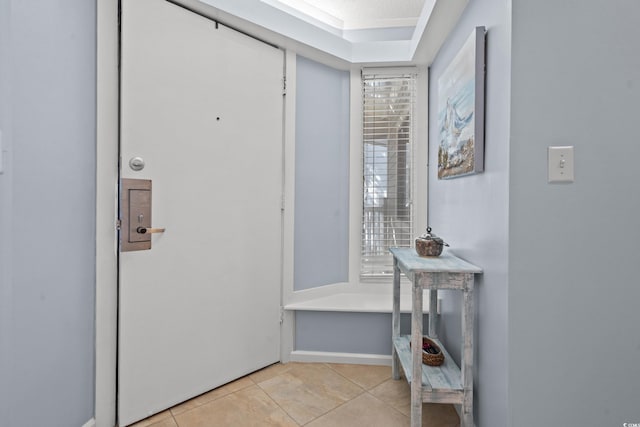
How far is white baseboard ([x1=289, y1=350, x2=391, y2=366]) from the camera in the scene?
208 cm

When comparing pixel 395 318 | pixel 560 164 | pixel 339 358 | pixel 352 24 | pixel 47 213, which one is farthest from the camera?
pixel 352 24

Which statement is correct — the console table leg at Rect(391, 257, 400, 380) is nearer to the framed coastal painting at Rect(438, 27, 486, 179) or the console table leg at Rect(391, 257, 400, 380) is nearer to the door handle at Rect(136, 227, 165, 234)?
the framed coastal painting at Rect(438, 27, 486, 179)

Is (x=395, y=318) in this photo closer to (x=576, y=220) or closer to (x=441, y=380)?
(x=441, y=380)

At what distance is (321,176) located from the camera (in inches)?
90.3

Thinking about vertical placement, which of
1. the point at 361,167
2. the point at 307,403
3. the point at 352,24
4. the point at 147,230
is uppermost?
the point at 352,24

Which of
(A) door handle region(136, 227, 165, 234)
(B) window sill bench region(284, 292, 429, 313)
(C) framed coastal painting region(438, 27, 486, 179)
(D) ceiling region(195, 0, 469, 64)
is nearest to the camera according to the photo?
(C) framed coastal painting region(438, 27, 486, 179)

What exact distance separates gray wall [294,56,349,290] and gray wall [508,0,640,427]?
53.5 inches

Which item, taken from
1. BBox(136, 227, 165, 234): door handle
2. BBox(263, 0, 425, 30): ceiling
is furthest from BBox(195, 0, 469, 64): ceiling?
BBox(136, 227, 165, 234): door handle

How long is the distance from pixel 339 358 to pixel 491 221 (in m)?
1.37

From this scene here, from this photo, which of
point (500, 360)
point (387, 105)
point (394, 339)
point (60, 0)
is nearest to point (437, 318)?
point (394, 339)

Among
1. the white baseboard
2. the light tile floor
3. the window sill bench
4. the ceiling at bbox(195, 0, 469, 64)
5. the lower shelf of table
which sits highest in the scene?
the ceiling at bbox(195, 0, 469, 64)

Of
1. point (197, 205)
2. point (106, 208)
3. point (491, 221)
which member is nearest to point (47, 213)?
point (106, 208)

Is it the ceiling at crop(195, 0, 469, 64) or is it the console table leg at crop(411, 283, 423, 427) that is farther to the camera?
the ceiling at crop(195, 0, 469, 64)

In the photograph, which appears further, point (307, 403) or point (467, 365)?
point (307, 403)
